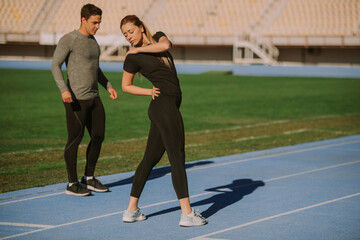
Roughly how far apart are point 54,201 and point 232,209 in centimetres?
183

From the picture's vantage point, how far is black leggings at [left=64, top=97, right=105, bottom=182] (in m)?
7.14

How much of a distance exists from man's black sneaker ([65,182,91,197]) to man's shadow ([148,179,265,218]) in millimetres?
1078

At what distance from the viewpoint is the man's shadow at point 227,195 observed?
651 centimetres

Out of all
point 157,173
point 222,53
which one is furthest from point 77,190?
point 222,53

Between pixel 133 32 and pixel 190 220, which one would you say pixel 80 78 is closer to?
pixel 133 32

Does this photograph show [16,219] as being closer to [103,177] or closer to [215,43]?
[103,177]

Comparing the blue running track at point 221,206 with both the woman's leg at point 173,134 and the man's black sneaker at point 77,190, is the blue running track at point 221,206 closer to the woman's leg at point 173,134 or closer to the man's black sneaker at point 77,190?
the man's black sneaker at point 77,190

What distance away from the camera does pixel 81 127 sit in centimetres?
720

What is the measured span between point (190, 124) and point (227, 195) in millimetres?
7342

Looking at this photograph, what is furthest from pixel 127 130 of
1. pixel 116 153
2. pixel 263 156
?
pixel 263 156

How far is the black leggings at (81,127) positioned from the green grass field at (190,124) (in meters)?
0.80

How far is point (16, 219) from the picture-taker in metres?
6.04

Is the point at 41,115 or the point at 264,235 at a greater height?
the point at 264,235

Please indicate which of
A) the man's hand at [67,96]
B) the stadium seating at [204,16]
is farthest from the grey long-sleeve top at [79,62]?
the stadium seating at [204,16]
